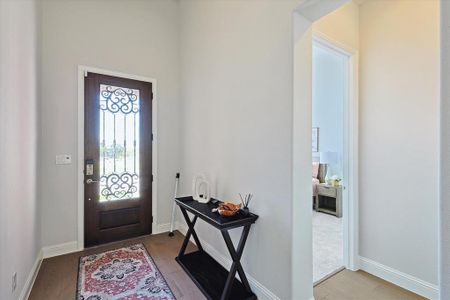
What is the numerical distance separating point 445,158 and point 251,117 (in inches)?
60.0

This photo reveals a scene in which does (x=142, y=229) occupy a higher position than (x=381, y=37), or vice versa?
(x=381, y=37)

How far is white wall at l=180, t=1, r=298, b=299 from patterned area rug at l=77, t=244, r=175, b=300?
77 cm

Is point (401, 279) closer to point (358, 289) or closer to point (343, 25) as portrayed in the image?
point (358, 289)

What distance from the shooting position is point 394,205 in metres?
2.34

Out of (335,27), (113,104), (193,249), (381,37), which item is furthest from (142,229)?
(381,37)

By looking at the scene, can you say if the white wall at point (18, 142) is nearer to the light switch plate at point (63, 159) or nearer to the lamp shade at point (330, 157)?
the light switch plate at point (63, 159)

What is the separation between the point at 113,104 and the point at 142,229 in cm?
196

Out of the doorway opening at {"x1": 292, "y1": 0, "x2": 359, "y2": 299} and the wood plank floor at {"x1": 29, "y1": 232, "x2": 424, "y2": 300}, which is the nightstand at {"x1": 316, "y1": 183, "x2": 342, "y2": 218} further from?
the doorway opening at {"x1": 292, "y1": 0, "x2": 359, "y2": 299}

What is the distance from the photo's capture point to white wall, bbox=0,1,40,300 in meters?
1.56

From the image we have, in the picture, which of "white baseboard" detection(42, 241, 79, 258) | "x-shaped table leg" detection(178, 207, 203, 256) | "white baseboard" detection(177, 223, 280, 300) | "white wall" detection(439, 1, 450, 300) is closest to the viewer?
"white wall" detection(439, 1, 450, 300)

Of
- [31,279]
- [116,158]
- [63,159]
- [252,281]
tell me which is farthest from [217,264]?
[63,159]

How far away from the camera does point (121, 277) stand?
93.6 inches

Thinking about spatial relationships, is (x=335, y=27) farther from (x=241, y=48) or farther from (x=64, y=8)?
(x=64, y=8)

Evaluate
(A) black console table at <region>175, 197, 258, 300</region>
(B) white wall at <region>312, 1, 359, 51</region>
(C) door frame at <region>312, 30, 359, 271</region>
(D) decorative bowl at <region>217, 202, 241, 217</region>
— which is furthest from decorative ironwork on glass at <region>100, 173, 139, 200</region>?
(B) white wall at <region>312, 1, 359, 51</region>
